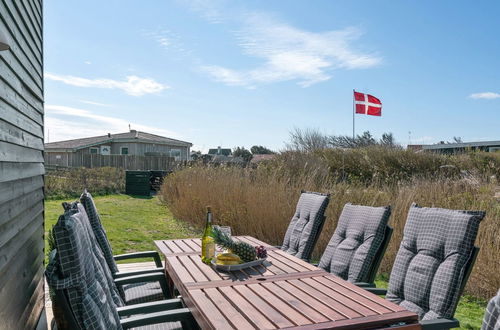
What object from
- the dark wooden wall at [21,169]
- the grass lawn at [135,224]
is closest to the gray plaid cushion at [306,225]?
the dark wooden wall at [21,169]

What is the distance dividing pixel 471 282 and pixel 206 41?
6797 mm

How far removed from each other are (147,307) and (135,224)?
6129 millimetres

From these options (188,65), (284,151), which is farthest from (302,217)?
(188,65)

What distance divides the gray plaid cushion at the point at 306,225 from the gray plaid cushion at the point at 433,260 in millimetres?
1053

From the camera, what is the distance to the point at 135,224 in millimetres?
7844

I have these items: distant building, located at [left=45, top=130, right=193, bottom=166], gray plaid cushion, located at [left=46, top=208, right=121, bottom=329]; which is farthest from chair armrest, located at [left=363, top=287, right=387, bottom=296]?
distant building, located at [left=45, top=130, right=193, bottom=166]

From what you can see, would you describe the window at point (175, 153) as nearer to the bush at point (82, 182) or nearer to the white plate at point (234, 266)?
the bush at point (82, 182)

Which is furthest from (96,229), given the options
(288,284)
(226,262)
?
(288,284)

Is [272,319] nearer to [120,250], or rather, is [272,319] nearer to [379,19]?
[120,250]

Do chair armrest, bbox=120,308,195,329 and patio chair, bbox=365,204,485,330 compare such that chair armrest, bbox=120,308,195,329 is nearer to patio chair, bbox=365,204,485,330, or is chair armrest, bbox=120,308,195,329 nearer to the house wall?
patio chair, bbox=365,204,485,330

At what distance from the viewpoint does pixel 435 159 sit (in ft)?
41.9

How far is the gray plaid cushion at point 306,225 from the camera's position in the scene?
3.47 metres

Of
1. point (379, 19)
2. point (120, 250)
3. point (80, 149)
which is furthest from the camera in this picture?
point (80, 149)

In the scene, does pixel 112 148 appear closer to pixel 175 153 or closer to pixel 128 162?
pixel 175 153
